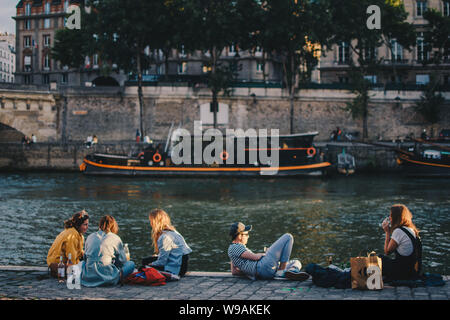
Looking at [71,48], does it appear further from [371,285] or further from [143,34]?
[371,285]

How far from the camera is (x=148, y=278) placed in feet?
25.1

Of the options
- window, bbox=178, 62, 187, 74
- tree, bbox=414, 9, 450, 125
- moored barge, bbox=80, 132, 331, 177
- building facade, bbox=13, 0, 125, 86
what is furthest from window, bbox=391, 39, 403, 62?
building facade, bbox=13, 0, 125, 86

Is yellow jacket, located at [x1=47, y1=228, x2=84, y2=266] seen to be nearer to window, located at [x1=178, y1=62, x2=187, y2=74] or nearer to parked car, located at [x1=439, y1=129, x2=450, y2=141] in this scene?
parked car, located at [x1=439, y1=129, x2=450, y2=141]

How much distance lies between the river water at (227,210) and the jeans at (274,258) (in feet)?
14.7

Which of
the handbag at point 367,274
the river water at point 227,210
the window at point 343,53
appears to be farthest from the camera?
the window at point 343,53

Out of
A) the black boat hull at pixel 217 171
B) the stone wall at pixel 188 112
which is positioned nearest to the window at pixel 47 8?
the stone wall at pixel 188 112

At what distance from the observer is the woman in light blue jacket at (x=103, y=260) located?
7539 millimetres

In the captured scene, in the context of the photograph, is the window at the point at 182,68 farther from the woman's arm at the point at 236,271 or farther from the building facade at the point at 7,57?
the woman's arm at the point at 236,271

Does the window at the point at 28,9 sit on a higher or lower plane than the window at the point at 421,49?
higher

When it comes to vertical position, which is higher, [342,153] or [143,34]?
[143,34]

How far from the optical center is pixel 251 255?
25.8ft

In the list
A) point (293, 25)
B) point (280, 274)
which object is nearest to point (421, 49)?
point (293, 25)
